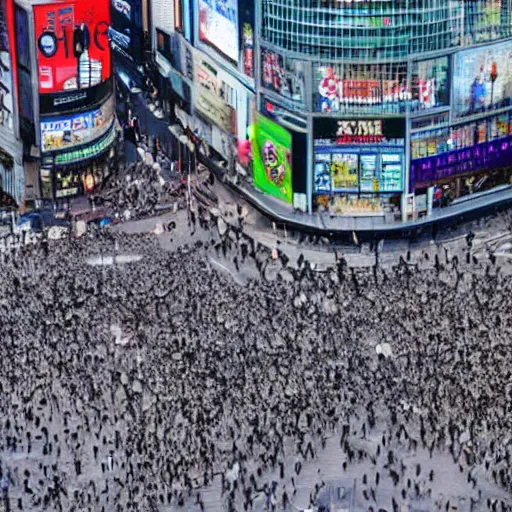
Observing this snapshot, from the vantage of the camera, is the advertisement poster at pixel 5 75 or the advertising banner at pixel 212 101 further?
the advertising banner at pixel 212 101

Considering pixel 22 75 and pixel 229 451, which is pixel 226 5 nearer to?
pixel 22 75

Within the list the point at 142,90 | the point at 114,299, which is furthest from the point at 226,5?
the point at 114,299

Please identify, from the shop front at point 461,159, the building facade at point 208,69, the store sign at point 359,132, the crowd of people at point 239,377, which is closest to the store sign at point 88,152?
the crowd of people at point 239,377

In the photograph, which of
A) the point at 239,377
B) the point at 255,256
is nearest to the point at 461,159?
the point at 255,256

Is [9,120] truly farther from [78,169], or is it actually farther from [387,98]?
[387,98]

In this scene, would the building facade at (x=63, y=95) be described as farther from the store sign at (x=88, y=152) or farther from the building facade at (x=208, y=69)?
the building facade at (x=208, y=69)

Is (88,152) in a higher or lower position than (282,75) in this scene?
lower
